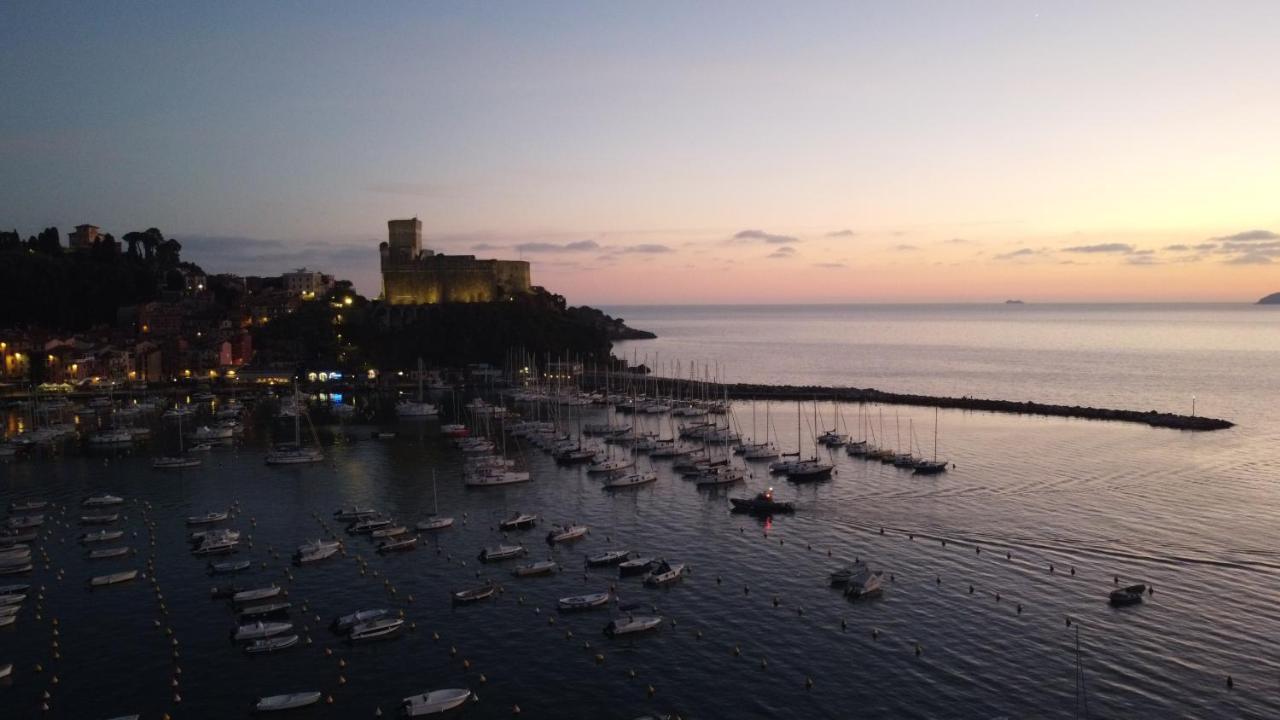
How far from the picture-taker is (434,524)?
43719mm

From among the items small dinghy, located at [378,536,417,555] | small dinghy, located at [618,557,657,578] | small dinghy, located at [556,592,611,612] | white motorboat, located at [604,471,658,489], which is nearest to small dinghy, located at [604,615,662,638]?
small dinghy, located at [556,592,611,612]

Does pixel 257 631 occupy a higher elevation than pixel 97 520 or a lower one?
lower

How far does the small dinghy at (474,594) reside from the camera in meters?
33.6

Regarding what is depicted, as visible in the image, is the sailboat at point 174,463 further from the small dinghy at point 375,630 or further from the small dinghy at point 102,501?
the small dinghy at point 375,630

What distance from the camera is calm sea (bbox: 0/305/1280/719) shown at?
2647cm

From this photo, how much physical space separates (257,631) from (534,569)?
35.9 ft

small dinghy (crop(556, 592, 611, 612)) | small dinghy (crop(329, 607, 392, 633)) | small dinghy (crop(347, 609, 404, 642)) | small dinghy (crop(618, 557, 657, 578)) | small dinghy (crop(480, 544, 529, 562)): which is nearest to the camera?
small dinghy (crop(347, 609, 404, 642))

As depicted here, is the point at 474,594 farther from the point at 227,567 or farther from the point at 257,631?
the point at 227,567

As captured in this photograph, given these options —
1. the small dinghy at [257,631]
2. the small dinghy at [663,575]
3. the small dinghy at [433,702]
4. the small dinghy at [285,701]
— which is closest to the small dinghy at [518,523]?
the small dinghy at [663,575]

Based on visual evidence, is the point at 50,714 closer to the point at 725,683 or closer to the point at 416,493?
the point at 725,683

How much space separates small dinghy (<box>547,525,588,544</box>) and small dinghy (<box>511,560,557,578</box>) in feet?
13.6

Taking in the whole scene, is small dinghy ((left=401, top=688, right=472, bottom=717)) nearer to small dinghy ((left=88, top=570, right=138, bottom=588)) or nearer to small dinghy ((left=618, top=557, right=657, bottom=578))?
small dinghy ((left=618, top=557, right=657, bottom=578))

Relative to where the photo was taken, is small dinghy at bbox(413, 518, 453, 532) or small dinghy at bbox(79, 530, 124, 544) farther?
small dinghy at bbox(413, 518, 453, 532)

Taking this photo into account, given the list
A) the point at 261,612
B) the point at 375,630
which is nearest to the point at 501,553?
the point at 375,630
